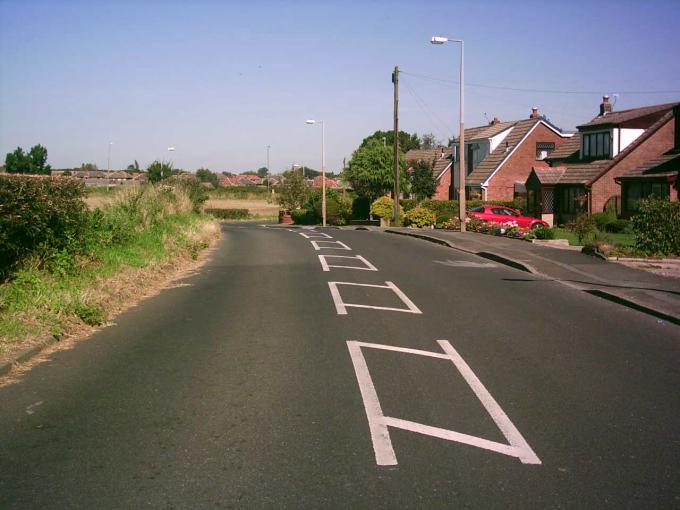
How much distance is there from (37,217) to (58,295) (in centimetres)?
162

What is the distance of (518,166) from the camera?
176ft

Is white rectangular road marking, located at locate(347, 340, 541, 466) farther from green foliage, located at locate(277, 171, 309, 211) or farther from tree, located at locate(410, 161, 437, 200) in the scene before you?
green foliage, located at locate(277, 171, 309, 211)

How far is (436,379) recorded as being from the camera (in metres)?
7.08

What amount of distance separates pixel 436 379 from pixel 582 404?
56.9 inches

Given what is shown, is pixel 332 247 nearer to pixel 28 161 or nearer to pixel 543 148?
pixel 28 161

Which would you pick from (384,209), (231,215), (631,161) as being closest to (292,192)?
(231,215)

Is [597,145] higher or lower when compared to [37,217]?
higher

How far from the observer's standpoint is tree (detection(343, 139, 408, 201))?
62.6 m

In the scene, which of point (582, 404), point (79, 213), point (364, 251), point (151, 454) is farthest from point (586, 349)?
point (364, 251)

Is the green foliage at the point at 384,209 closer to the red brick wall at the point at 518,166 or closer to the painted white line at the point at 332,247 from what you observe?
the red brick wall at the point at 518,166

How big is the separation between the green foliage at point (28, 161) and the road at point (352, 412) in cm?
1642

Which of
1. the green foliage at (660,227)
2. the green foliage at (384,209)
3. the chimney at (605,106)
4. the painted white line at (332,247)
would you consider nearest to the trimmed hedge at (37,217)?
the painted white line at (332,247)

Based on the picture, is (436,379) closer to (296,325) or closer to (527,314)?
(296,325)

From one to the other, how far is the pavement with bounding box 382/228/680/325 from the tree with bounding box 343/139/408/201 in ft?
124
